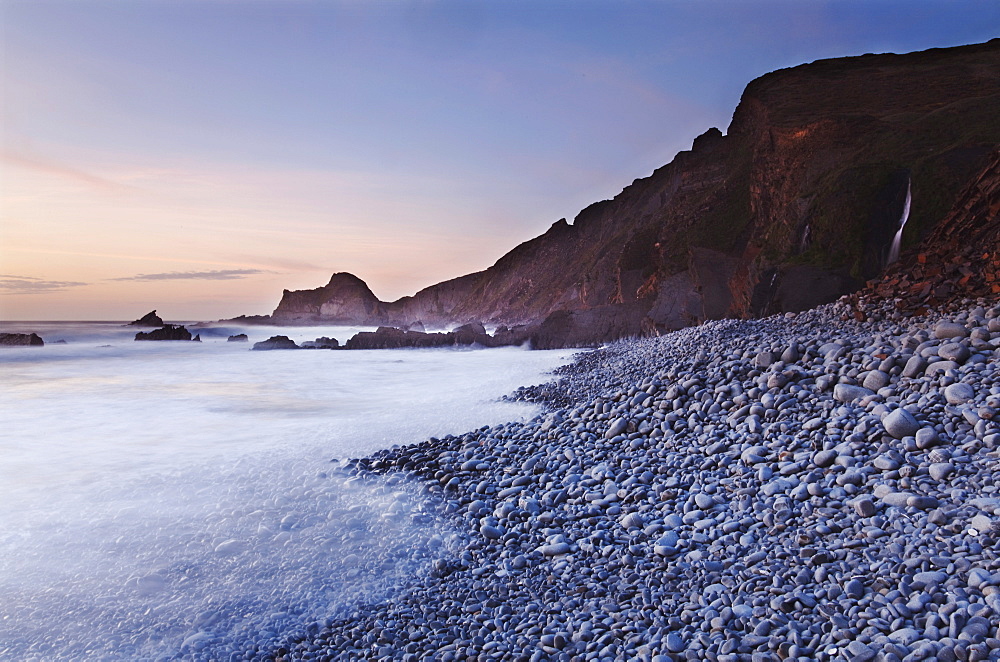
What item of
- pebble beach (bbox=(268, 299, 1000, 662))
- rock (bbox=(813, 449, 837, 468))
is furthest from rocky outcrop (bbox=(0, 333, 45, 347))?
rock (bbox=(813, 449, 837, 468))

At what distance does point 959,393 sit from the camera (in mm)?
5230

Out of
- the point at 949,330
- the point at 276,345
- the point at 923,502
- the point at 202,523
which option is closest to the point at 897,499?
the point at 923,502

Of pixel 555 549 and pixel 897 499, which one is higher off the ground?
pixel 897 499

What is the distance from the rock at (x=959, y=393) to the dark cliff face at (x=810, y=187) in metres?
7.53

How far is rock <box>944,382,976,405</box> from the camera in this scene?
5.18 m

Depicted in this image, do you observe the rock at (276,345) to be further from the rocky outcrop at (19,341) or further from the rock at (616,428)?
the rock at (616,428)

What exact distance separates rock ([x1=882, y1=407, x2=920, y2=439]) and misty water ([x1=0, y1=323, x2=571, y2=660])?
3999 millimetres

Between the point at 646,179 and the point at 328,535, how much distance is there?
7006 cm

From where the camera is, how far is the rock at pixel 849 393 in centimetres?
593

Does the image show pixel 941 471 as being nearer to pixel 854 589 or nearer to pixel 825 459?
pixel 825 459

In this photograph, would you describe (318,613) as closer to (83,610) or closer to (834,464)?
(83,610)

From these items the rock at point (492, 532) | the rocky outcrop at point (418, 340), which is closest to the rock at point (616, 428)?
the rock at point (492, 532)

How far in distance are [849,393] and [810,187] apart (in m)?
17.2

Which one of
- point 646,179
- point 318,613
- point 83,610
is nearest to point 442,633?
point 318,613
